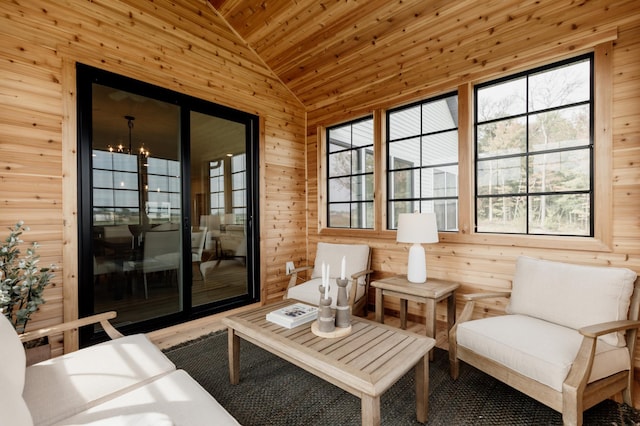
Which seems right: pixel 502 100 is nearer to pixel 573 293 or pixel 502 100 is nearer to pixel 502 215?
pixel 502 215

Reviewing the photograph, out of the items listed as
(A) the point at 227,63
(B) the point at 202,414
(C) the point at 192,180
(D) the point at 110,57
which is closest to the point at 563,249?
(B) the point at 202,414

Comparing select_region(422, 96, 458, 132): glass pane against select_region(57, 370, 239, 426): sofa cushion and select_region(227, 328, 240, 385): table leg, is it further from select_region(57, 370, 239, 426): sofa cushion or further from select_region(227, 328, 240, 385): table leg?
select_region(57, 370, 239, 426): sofa cushion

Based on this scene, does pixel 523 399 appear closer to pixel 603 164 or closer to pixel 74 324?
pixel 603 164

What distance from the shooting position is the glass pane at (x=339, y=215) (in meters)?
4.09

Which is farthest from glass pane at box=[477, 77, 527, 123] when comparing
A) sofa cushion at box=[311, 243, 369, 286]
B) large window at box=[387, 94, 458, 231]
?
sofa cushion at box=[311, 243, 369, 286]

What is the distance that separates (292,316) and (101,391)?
1039 millimetres

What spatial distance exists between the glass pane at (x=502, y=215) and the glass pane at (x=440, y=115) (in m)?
0.86

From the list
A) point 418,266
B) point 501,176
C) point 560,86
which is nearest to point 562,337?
point 418,266

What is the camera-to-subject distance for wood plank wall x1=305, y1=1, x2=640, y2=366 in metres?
2.19

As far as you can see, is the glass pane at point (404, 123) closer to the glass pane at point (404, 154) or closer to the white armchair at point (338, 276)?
the glass pane at point (404, 154)

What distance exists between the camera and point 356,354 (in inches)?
62.6

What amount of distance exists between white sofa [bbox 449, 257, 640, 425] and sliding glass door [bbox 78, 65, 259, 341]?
257 cm

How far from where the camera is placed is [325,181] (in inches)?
169

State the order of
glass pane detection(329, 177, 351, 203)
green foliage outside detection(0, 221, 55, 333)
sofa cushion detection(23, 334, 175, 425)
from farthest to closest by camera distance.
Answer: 1. glass pane detection(329, 177, 351, 203)
2. green foliage outside detection(0, 221, 55, 333)
3. sofa cushion detection(23, 334, 175, 425)
